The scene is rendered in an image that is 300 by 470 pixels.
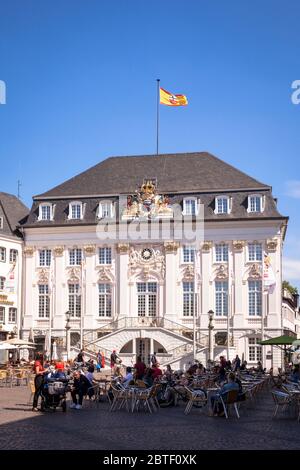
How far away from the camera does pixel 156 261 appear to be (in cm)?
6372

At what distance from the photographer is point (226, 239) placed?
6241cm

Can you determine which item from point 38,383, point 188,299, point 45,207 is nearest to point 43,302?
point 45,207

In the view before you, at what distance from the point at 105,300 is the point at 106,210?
6887 millimetres

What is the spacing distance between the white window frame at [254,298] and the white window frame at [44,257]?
51.5 ft

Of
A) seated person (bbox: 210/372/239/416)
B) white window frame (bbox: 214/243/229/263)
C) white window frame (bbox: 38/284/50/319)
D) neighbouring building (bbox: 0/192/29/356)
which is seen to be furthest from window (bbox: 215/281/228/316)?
seated person (bbox: 210/372/239/416)

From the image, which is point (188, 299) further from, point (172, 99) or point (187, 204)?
point (172, 99)

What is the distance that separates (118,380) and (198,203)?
117ft

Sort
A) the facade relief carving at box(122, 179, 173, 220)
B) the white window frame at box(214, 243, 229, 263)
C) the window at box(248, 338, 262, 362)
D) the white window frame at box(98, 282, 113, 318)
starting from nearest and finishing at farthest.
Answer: the window at box(248, 338, 262, 362) < the white window frame at box(214, 243, 229, 263) < the facade relief carving at box(122, 179, 173, 220) < the white window frame at box(98, 282, 113, 318)

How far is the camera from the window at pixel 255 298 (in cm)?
6125

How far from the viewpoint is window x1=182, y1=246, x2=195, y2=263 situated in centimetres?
6316

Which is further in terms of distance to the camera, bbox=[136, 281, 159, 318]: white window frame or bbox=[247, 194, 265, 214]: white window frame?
bbox=[136, 281, 159, 318]: white window frame

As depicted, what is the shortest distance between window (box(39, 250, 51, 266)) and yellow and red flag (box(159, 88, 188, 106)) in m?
14.6

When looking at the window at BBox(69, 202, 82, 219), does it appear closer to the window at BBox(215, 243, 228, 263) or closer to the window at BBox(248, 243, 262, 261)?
the window at BBox(215, 243, 228, 263)

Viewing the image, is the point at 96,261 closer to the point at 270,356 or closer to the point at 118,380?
the point at 270,356
